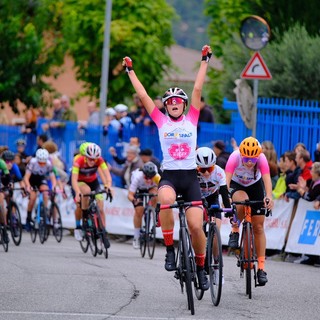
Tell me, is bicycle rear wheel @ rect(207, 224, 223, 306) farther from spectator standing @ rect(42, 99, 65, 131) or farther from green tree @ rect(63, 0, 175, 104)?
green tree @ rect(63, 0, 175, 104)

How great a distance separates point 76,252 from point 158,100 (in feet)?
17.5

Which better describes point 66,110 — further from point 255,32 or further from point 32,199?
point 255,32

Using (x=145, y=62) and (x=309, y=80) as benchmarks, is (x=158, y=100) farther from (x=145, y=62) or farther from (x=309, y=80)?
(x=145, y=62)

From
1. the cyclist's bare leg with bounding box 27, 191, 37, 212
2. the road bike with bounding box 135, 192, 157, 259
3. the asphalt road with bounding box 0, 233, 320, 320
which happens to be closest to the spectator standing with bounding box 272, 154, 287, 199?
the asphalt road with bounding box 0, 233, 320, 320

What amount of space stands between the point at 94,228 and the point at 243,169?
5.47m

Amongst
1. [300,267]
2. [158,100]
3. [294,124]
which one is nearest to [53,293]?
[300,267]

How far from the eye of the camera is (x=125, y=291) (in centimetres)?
1390

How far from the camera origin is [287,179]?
2038 cm

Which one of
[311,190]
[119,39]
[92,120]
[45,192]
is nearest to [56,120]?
[92,120]

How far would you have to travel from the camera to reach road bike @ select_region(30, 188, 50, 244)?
22.5m

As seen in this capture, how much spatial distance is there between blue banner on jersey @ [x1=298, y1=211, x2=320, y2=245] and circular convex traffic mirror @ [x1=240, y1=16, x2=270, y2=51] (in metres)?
3.18

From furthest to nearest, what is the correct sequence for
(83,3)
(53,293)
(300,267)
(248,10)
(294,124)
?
(83,3) → (248,10) → (294,124) → (300,267) → (53,293)

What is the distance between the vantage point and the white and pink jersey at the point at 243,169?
14.2 meters

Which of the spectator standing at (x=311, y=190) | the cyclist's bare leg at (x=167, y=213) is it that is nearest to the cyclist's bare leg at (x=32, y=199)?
the spectator standing at (x=311, y=190)
